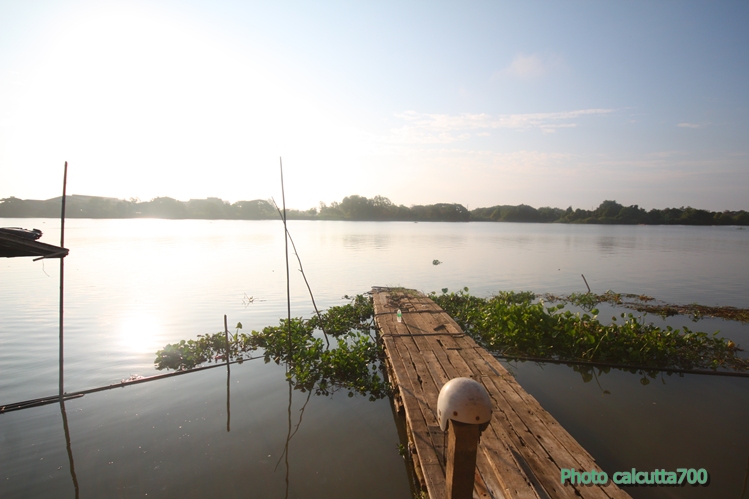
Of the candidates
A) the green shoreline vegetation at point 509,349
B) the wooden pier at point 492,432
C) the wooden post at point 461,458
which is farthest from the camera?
the green shoreline vegetation at point 509,349

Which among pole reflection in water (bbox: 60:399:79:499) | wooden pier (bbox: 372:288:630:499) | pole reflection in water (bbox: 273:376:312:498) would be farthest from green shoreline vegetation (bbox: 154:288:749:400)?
pole reflection in water (bbox: 60:399:79:499)

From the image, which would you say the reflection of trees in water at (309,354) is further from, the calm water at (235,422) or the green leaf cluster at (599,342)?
the green leaf cluster at (599,342)

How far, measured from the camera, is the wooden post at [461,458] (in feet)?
8.21

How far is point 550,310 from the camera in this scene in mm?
9438

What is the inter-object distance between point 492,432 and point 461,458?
193 centimetres

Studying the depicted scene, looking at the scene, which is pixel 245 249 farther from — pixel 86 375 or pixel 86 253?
pixel 86 375

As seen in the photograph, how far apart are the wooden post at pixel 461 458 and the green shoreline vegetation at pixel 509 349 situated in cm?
457

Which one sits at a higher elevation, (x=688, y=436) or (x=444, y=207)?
(x=444, y=207)

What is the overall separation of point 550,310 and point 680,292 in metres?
11.5

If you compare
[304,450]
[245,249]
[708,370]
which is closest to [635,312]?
[708,370]

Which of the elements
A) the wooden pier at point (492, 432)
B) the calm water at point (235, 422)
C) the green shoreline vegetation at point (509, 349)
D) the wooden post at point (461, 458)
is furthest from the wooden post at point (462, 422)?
the green shoreline vegetation at point (509, 349)

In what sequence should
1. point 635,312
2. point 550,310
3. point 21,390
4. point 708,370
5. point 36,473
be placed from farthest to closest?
point 635,312
point 550,310
point 708,370
point 21,390
point 36,473

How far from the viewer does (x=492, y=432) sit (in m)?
4.26

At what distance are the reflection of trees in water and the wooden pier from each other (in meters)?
0.73
